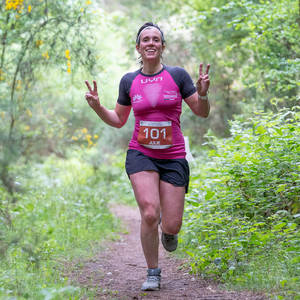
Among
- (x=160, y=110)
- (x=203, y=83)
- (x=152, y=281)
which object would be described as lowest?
(x=152, y=281)

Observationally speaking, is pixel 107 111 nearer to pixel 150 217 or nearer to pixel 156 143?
pixel 156 143

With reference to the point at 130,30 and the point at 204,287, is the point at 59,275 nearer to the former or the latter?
the point at 204,287

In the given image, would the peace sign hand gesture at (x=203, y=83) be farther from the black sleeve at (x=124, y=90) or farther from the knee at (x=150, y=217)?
the knee at (x=150, y=217)

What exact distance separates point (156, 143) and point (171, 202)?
57 cm

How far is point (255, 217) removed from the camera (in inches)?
164

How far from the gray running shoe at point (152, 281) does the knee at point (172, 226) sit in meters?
0.39

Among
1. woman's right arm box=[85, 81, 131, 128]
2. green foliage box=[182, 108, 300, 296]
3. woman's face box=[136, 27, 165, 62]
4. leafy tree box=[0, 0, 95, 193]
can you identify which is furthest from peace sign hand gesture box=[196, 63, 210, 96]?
leafy tree box=[0, 0, 95, 193]

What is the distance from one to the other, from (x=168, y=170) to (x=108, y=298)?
4.05ft

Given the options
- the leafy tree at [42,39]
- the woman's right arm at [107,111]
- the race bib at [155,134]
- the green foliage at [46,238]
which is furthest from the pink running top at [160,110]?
the leafy tree at [42,39]

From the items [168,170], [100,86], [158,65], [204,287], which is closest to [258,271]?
[204,287]

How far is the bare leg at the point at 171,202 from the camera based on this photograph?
12.6ft

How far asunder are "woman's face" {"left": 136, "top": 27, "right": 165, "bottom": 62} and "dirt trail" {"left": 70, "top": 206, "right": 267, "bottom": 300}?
213 cm

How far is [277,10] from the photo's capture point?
7066mm

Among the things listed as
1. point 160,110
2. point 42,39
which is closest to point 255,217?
point 160,110
